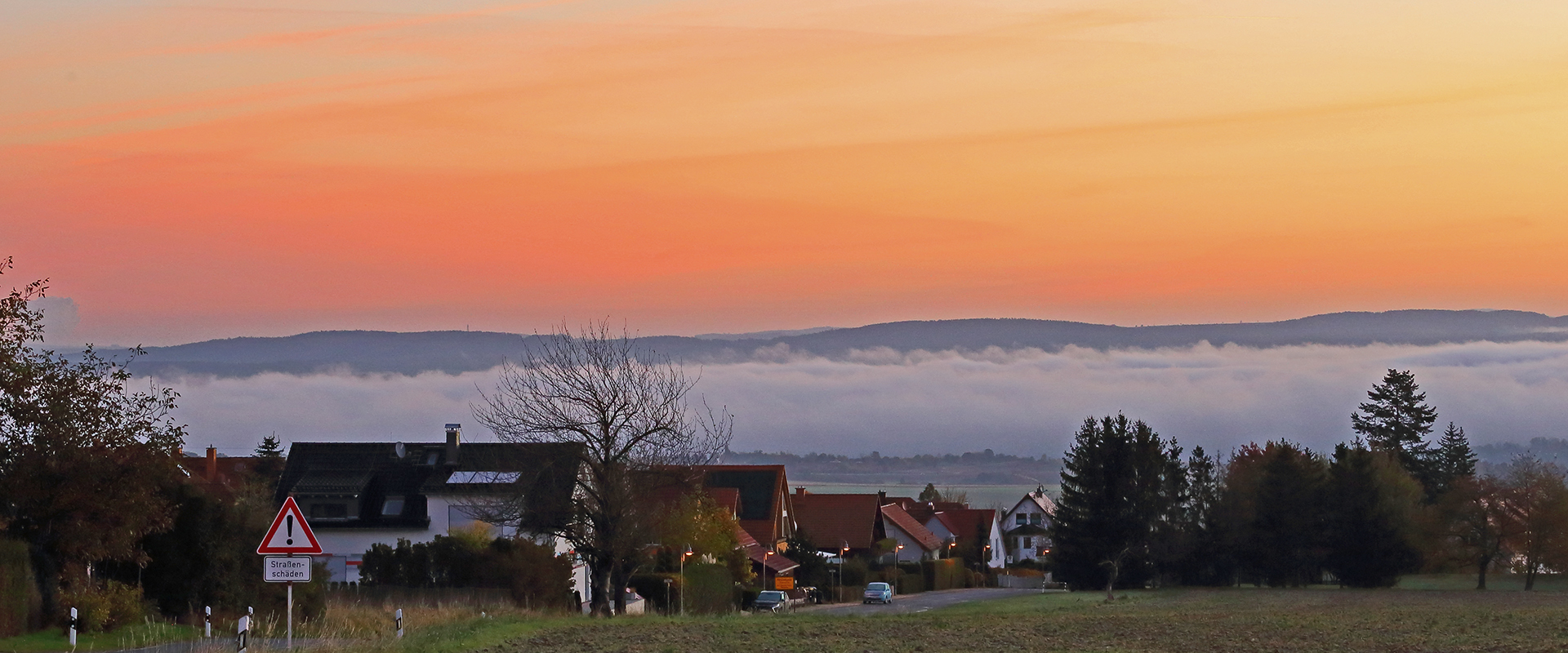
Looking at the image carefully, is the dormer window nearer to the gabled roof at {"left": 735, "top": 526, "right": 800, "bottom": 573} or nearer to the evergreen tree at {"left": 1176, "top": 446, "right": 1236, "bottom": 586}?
the gabled roof at {"left": 735, "top": 526, "right": 800, "bottom": 573}

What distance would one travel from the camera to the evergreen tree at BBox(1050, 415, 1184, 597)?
82062 millimetres

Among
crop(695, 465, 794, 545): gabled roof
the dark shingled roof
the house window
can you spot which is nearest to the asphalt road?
crop(695, 465, 794, 545): gabled roof

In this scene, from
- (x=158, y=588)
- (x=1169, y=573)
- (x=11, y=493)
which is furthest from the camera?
(x=1169, y=573)

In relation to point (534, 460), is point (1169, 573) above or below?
below

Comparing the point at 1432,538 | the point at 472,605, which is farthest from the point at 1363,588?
the point at 472,605

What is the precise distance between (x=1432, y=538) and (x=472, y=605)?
53.1 m

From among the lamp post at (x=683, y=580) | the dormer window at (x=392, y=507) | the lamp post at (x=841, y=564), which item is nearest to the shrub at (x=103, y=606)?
the lamp post at (x=683, y=580)

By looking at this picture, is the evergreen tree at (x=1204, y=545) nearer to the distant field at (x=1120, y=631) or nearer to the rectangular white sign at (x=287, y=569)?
the distant field at (x=1120, y=631)

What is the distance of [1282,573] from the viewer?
256 feet

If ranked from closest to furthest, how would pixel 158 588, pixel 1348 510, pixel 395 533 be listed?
pixel 158 588, pixel 395 533, pixel 1348 510

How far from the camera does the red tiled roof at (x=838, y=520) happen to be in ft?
327

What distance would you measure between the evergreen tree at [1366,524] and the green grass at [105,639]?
60.8 metres

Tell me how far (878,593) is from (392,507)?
23119 mm

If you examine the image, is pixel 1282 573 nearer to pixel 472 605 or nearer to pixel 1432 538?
pixel 1432 538
